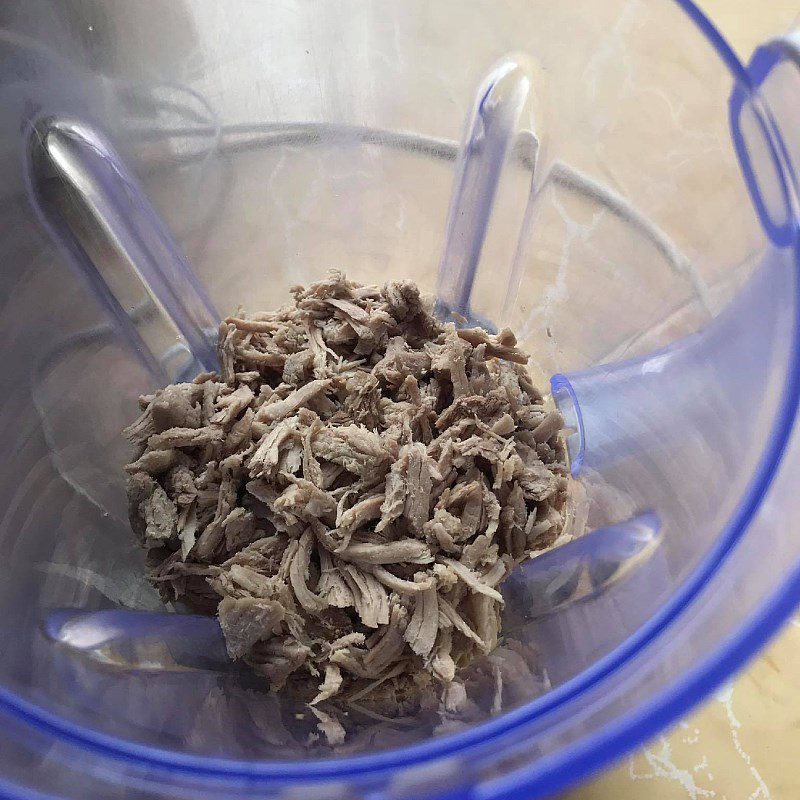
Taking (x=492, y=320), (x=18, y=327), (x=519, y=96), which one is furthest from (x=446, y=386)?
(x=18, y=327)

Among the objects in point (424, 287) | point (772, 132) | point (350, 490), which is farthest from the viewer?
point (424, 287)

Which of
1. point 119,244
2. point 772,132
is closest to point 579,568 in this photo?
point 772,132

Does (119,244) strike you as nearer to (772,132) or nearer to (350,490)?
(350,490)

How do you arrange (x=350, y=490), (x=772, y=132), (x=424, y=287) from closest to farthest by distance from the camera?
1. (x=772, y=132)
2. (x=350, y=490)
3. (x=424, y=287)

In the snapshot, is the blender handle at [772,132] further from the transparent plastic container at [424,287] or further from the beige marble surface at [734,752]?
the beige marble surface at [734,752]

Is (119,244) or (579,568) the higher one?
(119,244)

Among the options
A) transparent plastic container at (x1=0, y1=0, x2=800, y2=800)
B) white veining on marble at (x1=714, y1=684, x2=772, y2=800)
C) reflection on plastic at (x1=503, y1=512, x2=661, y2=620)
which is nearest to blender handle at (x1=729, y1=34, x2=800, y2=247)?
transparent plastic container at (x1=0, y1=0, x2=800, y2=800)

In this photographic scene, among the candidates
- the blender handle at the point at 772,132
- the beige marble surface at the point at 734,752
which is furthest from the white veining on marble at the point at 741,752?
the blender handle at the point at 772,132

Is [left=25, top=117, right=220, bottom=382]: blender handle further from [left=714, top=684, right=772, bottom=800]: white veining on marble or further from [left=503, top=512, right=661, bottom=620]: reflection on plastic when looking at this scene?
[left=714, top=684, right=772, bottom=800]: white veining on marble
